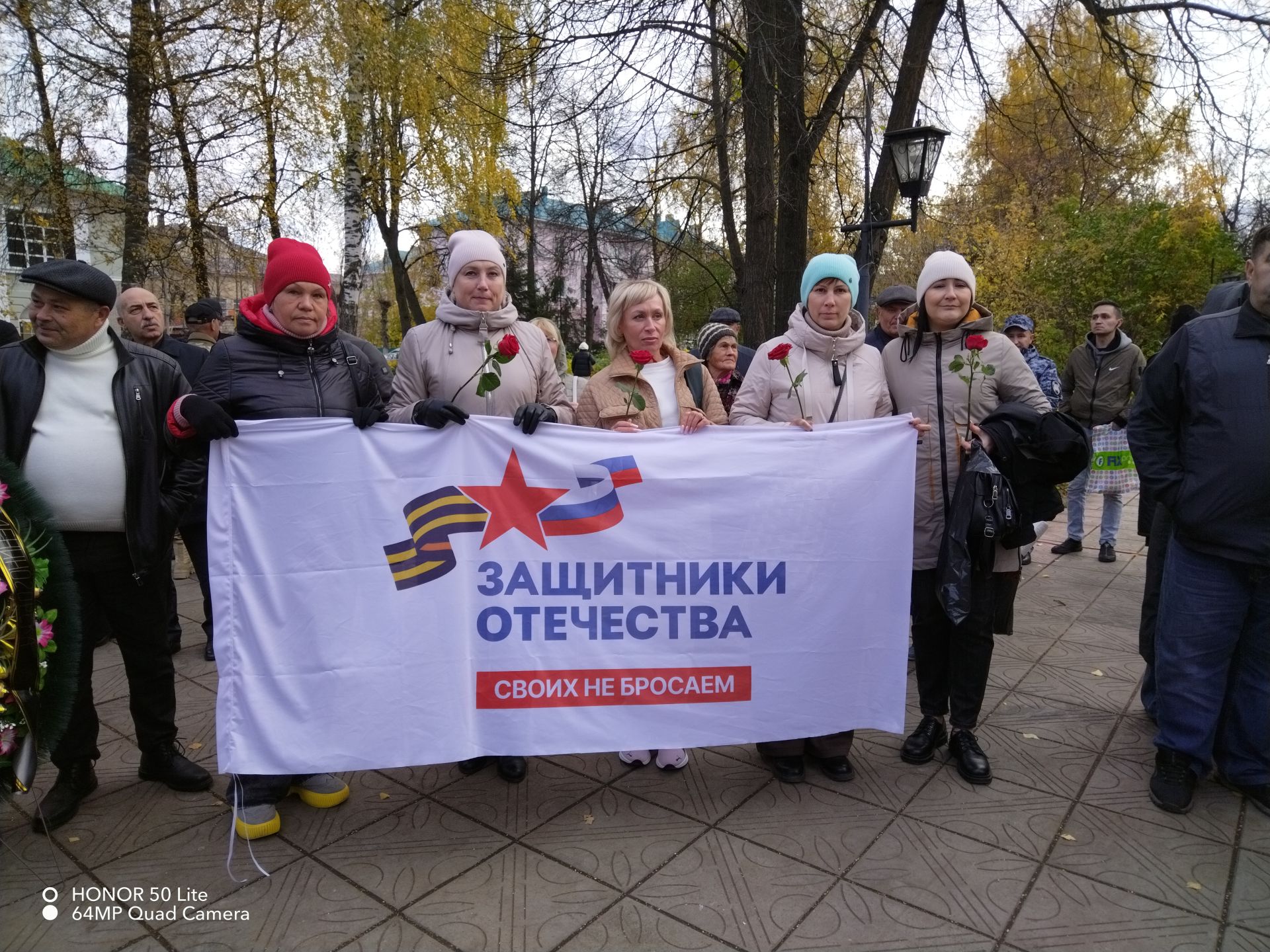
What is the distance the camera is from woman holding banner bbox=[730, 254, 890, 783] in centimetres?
321

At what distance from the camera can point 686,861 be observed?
2729mm

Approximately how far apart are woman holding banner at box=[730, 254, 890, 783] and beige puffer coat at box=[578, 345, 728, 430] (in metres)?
0.14

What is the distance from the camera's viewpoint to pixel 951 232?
75.6ft

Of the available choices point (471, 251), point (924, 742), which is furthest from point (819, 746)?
point (471, 251)

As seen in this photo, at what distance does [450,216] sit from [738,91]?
435 inches

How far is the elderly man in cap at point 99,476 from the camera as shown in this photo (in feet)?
9.39

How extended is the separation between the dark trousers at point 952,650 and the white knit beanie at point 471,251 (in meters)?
2.16

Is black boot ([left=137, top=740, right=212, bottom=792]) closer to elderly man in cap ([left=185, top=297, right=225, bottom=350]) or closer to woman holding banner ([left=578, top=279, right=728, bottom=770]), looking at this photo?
woman holding banner ([left=578, top=279, right=728, bottom=770])

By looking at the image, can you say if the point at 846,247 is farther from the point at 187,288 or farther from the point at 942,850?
the point at 187,288

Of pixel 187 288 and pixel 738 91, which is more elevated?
pixel 738 91

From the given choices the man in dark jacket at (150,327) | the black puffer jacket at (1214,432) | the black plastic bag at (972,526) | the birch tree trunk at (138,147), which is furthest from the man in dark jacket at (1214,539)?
the birch tree trunk at (138,147)

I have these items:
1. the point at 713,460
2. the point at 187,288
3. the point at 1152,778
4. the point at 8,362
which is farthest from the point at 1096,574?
the point at 187,288

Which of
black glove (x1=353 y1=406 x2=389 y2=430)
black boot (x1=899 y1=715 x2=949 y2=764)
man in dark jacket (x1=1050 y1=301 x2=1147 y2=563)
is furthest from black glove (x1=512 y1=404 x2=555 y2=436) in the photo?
man in dark jacket (x1=1050 y1=301 x2=1147 y2=563)

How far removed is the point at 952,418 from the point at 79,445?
3312 millimetres
